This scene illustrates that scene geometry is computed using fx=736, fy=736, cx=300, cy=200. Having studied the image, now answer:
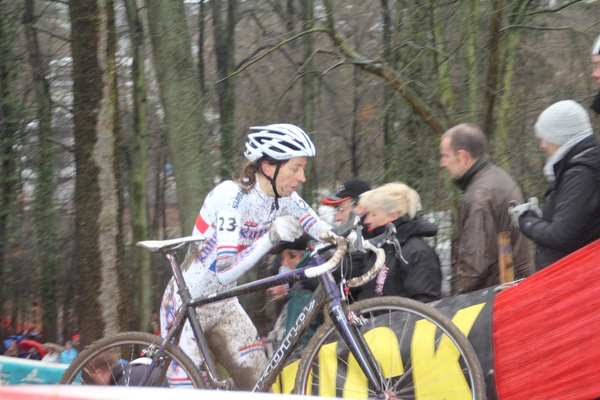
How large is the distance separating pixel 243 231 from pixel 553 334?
5.45 ft

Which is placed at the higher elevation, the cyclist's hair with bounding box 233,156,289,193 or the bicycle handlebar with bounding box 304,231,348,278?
the cyclist's hair with bounding box 233,156,289,193

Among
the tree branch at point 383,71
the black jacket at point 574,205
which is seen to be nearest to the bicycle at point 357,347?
the black jacket at point 574,205

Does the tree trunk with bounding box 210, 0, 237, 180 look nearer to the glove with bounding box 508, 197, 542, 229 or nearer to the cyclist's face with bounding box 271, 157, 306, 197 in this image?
the cyclist's face with bounding box 271, 157, 306, 197

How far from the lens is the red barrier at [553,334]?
3348mm

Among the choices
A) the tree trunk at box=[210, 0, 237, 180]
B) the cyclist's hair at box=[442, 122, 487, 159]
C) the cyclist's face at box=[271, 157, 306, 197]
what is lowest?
the cyclist's face at box=[271, 157, 306, 197]

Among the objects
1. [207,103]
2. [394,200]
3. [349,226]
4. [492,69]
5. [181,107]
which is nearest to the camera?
[349,226]

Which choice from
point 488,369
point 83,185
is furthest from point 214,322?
point 83,185

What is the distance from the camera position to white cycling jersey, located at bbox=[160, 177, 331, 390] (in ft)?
13.1

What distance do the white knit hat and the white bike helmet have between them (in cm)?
123

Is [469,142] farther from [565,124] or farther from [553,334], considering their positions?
[553,334]

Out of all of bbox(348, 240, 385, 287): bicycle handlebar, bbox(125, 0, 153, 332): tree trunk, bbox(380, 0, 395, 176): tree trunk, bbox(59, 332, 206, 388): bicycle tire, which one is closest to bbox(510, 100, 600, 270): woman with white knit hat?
bbox(348, 240, 385, 287): bicycle handlebar

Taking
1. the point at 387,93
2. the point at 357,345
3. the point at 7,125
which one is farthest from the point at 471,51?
the point at 7,125

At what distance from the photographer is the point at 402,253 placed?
422 centimetres

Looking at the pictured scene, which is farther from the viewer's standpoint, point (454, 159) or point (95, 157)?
point (95, 157)
